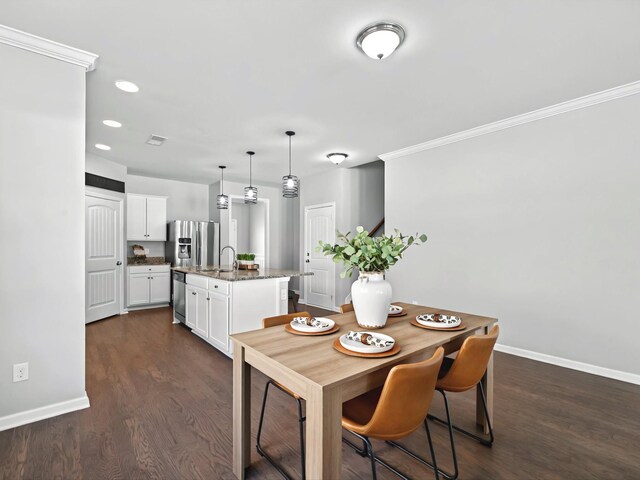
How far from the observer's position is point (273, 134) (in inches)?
163

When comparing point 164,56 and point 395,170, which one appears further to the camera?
point 395,170

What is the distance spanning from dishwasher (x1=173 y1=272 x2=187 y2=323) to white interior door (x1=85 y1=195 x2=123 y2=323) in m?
1.17

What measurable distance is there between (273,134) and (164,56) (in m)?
1.79

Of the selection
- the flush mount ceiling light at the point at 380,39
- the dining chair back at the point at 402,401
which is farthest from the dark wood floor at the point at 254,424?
the flush mount ceiling light at the point at 380,39

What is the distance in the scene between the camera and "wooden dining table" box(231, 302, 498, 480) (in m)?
1.20

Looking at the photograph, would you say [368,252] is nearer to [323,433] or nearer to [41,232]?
[323,433]

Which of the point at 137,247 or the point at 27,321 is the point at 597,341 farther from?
the point at 137,247

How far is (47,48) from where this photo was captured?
2273 millimetres

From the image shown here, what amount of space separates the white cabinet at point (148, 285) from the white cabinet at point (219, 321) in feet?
9.56

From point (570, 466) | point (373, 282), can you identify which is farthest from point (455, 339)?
point (570, 466)

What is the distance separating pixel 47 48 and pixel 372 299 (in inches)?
111

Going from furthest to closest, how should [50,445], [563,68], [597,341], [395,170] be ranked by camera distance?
1. [395,170]
2. [597,341]
3. [563,68]
4. [50,445]

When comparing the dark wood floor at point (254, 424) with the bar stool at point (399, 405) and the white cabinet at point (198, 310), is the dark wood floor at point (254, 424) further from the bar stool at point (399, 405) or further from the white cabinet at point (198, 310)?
the white cabinet at point (198, 310)

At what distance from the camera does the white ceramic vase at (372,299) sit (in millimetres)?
1816
